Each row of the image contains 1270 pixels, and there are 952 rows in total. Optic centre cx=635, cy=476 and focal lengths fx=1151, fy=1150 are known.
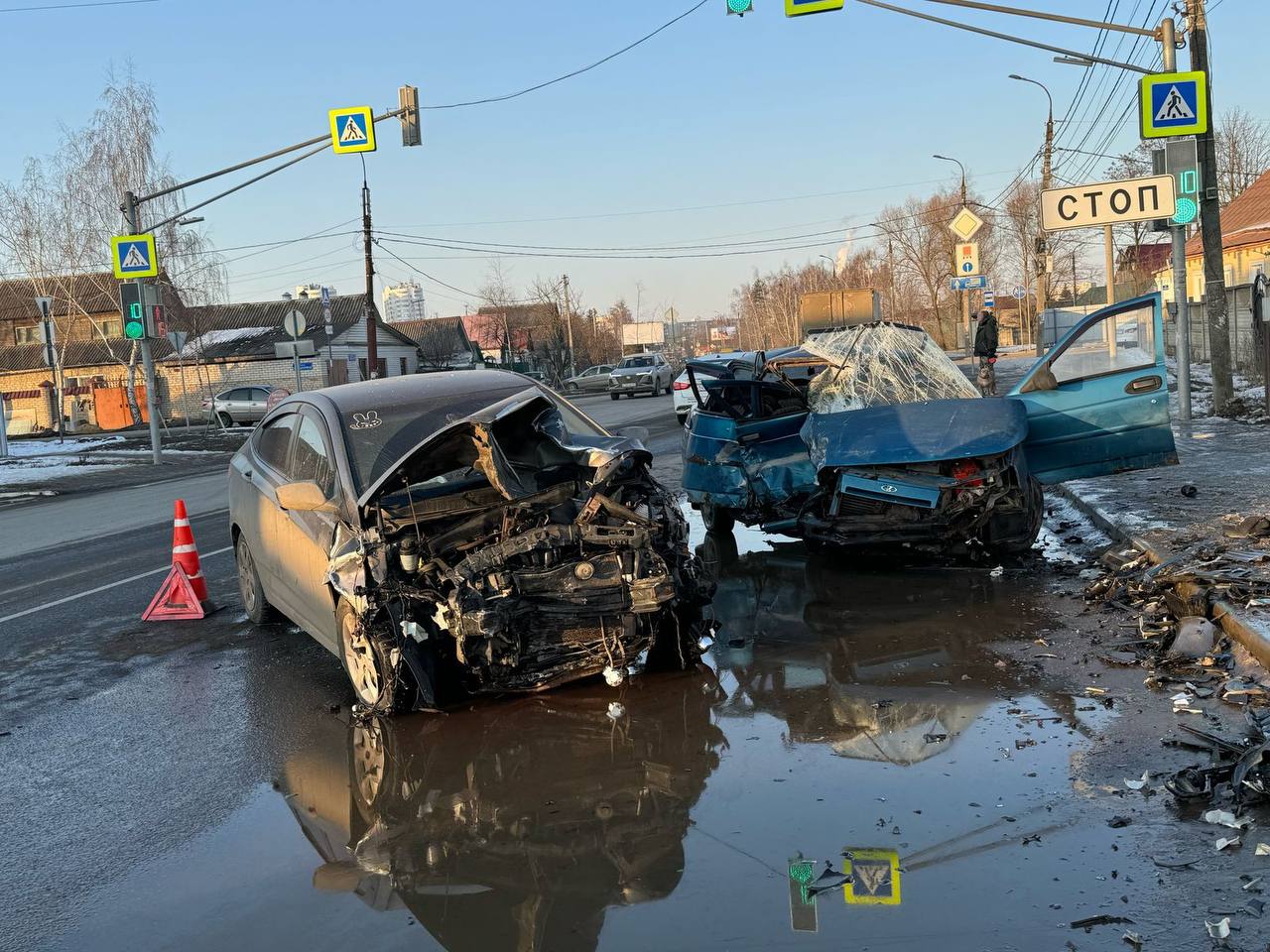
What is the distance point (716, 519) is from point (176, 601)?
4.81 metres

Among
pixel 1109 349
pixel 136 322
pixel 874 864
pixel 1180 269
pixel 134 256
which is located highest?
pixel 134 256

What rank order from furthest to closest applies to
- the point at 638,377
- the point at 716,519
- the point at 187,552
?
the point at 638,377 < the point at 716,519 < the point at 187,552

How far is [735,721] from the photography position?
548 cm

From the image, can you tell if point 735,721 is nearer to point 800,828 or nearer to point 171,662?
point 800,828

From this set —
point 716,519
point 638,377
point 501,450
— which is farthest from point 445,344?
point 501,450

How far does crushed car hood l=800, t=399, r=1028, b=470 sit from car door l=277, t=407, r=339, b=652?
3.62 meters

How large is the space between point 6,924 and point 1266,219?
1813 inches

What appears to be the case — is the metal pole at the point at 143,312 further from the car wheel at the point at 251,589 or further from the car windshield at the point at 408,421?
the car windshield at the point at 408,421

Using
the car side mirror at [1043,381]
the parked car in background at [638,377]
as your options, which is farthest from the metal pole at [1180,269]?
the parked car in background at [638,377]

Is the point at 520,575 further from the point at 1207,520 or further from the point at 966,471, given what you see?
the point at 1207,520

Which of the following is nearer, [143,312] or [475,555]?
[475,555]

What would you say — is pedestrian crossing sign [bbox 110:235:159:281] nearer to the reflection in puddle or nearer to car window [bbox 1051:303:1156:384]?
car window [bbox 1051:303:1156:384]

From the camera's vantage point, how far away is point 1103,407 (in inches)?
356

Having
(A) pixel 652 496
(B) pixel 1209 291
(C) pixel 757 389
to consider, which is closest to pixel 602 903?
(A) pixel 652 496
